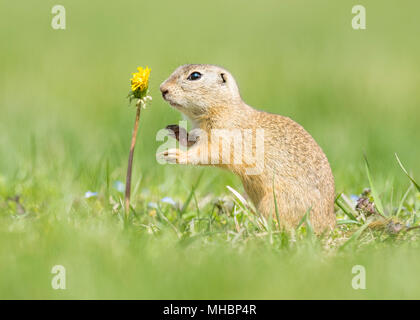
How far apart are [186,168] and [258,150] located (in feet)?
4.80

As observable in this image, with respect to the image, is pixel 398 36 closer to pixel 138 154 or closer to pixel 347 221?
pixel 138 154

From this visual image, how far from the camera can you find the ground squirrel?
197 inches

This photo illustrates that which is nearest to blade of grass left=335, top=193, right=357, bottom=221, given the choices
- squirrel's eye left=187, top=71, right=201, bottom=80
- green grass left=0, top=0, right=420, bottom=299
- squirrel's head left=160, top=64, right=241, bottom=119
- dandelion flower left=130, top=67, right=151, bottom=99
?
green grass left=0, top=0, right=420, bottom=299

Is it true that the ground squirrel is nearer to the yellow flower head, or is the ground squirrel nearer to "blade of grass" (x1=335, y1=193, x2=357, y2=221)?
"blade of grass" (x1=335, y1=193, x2=357, y2=221)

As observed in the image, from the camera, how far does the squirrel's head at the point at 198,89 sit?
5254 mm

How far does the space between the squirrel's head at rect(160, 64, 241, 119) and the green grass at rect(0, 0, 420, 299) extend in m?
0.63

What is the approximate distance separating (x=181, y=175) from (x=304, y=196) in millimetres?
1535

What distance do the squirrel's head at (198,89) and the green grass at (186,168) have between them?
631 millimetres

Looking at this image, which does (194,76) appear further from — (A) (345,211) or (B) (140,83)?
(A) (345,211)

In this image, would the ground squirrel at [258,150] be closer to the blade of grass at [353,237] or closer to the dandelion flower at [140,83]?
the blade of grass at [353,237]

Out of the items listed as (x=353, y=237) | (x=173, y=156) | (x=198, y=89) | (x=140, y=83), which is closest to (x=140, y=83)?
(x=140, y=83)

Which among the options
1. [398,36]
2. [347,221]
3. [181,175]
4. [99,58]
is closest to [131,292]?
[347,221]

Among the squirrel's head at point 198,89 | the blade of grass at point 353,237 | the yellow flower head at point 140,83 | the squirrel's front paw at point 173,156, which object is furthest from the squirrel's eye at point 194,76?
the blade of grass at point 353,237

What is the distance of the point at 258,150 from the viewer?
17.1ft
